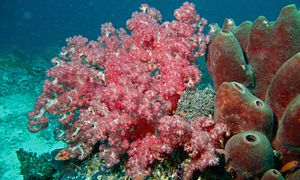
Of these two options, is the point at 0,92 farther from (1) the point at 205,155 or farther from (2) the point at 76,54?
(1) the point at 205,155

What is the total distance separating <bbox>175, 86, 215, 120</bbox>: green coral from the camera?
3.92 metres

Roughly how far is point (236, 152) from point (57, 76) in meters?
3.43

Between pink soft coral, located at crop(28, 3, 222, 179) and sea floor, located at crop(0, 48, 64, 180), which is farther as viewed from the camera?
sea floor, located at crop(0, 48, 64, 180)

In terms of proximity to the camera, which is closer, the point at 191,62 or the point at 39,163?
the point at 191,62

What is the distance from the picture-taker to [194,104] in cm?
394

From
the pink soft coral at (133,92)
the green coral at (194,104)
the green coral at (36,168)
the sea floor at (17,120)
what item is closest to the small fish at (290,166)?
the pink soft coral at (133,92)

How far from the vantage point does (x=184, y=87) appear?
13.4 feet

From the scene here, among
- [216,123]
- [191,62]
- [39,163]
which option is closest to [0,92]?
[39,163]

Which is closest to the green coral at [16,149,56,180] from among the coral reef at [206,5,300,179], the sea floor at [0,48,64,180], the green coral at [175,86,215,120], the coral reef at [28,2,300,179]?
the coral reef at [28,2,300,179]

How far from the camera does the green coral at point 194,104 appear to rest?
12.9 feet

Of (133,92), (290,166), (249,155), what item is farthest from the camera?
(133,92)

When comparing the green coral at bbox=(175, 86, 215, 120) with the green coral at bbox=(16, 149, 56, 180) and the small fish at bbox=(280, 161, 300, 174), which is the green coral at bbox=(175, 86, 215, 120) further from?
the green coral at bbox=(16, 149, 56, 180)

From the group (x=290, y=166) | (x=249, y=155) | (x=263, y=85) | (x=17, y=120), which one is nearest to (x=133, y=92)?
(x=249, y=155)

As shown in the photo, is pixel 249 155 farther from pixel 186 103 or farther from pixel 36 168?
pixel 36 168
